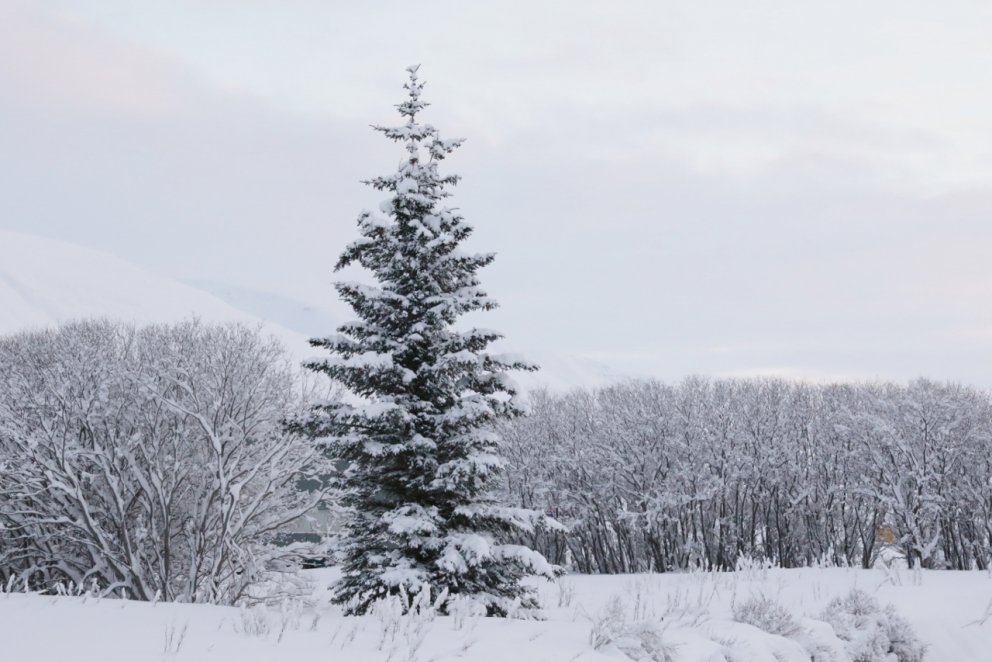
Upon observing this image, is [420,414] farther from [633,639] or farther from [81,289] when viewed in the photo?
[81,289]

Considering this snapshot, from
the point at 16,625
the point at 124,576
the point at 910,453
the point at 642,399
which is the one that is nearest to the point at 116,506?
the point at 124,576

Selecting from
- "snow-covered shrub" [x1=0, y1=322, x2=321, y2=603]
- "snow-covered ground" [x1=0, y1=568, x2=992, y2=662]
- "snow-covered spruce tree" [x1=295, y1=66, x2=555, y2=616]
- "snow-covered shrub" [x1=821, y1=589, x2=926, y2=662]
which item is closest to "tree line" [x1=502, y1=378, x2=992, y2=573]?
"snow-covered shrub" [x1=0, y1=322, x2=321, y2=603]

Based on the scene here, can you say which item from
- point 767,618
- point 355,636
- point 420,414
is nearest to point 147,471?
point 420,414

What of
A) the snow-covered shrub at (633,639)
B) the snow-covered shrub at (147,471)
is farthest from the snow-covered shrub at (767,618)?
the snow-covered shrub at (147,471)

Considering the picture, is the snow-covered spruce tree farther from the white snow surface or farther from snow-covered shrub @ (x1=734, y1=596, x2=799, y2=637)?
the white snow surface

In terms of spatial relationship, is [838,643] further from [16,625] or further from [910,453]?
[910,453]

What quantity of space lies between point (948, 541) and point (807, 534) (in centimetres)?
592

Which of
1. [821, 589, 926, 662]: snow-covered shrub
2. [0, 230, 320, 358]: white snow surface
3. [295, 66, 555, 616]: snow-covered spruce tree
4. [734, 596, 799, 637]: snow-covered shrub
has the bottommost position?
[821, 589, 926, 662]: snow-covered shrub

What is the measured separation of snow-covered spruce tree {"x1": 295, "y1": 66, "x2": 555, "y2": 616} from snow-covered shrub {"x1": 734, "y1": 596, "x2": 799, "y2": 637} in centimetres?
318

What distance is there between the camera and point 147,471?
22484mm

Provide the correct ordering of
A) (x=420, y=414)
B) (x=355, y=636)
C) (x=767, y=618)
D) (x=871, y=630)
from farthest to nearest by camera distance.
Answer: (x=420, y=414)
(x=871, y=630)
(x=767, y=618)
(x=355, y=636)

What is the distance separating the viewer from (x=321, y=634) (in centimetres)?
657

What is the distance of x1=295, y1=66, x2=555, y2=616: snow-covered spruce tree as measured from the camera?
454 inches

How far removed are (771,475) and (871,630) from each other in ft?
83.4
